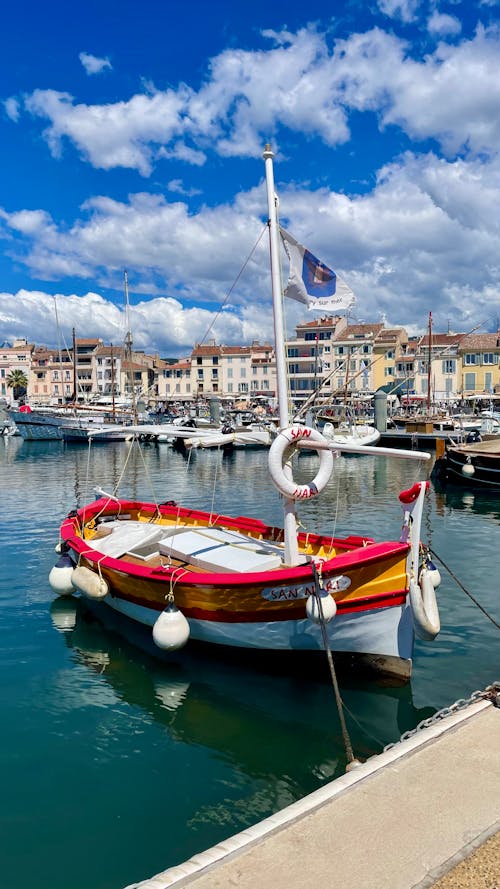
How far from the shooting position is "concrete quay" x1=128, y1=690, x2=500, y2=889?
468 cm

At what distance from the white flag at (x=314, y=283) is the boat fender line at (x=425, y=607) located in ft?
15.6

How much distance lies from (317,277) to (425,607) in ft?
18.9

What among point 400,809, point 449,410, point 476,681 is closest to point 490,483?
point 476,681

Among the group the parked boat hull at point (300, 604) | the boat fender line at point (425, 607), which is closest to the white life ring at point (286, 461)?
the parked boat hull at point (300, 604)

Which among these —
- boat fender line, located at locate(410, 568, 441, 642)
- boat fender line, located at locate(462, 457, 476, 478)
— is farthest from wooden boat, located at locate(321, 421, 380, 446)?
boat fender line, located at locate(410, 568, 441, 642)

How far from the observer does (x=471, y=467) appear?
3178 cm

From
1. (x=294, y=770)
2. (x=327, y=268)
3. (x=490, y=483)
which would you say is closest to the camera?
(x=294, y=770)

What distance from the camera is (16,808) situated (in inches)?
296

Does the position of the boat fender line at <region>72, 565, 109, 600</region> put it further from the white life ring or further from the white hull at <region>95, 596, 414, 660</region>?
the white life ring

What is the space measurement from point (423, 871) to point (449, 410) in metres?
73.1

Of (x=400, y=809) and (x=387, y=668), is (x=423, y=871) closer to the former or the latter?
(x=400, y=809)

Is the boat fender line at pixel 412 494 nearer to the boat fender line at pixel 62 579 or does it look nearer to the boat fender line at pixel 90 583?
the boat fender line at pixel 90 583

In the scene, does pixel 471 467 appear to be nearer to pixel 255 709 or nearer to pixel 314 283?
pixel 314 283

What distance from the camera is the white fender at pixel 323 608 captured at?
9.28m
